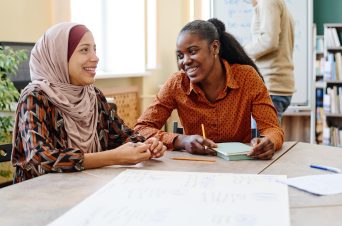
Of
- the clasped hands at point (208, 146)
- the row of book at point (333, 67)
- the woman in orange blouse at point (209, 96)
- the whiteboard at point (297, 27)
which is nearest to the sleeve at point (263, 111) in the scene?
the woman in orange blouse at point (209, 96)

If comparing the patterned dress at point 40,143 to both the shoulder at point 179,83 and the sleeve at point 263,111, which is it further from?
the sleeve at point 263,111

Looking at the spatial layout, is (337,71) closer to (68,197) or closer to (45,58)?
(45,58)

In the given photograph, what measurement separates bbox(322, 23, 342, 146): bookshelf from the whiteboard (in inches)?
11.0

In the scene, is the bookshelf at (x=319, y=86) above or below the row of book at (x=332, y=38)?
below

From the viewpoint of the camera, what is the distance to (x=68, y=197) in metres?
1.12

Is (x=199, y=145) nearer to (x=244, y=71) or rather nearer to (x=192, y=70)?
(x=192, y=70)

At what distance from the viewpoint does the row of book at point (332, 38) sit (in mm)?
5465

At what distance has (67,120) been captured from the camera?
65.8 inches

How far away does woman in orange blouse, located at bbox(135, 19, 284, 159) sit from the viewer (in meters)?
1.98

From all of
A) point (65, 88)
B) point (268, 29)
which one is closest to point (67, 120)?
point (65, 88)

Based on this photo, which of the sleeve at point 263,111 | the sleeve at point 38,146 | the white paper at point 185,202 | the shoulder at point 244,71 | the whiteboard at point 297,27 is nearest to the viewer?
the white paper at point 185,202

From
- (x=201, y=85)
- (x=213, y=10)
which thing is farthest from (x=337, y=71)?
(x=201, y=85)

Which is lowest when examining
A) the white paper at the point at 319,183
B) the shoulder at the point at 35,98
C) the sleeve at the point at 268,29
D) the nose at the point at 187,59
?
the white paper at the point at 319,183

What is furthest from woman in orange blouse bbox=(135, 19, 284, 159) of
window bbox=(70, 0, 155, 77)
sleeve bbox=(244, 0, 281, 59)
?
window bbox=(70, 0, 155, 77)
